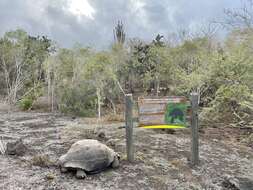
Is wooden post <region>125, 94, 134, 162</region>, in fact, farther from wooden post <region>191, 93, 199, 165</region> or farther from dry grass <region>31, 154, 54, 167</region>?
dry grass <region>31, 154, 54, 167</region>

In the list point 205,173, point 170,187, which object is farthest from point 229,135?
point 170,187

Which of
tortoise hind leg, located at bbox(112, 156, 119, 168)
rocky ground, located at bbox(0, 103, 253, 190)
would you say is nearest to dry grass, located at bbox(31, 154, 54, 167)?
rocky ground, located at bbox(0, 103, 253, 190)

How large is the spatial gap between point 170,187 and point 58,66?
967 cm

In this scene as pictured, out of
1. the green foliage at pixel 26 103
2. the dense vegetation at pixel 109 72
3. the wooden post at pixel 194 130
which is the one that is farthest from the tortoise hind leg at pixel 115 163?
the green foliage at pixel 26 103

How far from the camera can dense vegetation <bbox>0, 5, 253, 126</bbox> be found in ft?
31.5

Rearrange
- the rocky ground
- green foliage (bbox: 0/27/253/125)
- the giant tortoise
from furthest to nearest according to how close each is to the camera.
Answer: green foliage (bbox: 0/27/253/125) → the giant tortoise → the rocky ground

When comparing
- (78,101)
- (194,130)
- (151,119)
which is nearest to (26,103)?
(78,101)

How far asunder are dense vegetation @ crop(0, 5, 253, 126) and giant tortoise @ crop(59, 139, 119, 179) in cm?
451

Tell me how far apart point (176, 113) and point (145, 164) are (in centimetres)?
103

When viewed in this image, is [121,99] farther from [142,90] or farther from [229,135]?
[229,135]

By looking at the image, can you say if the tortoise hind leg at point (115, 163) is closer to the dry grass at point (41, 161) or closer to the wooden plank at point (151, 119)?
the wooden plank at point (151, 119)

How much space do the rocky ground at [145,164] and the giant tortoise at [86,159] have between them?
0.36 ft

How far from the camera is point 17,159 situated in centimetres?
488

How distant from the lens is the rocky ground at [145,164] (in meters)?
4.00
